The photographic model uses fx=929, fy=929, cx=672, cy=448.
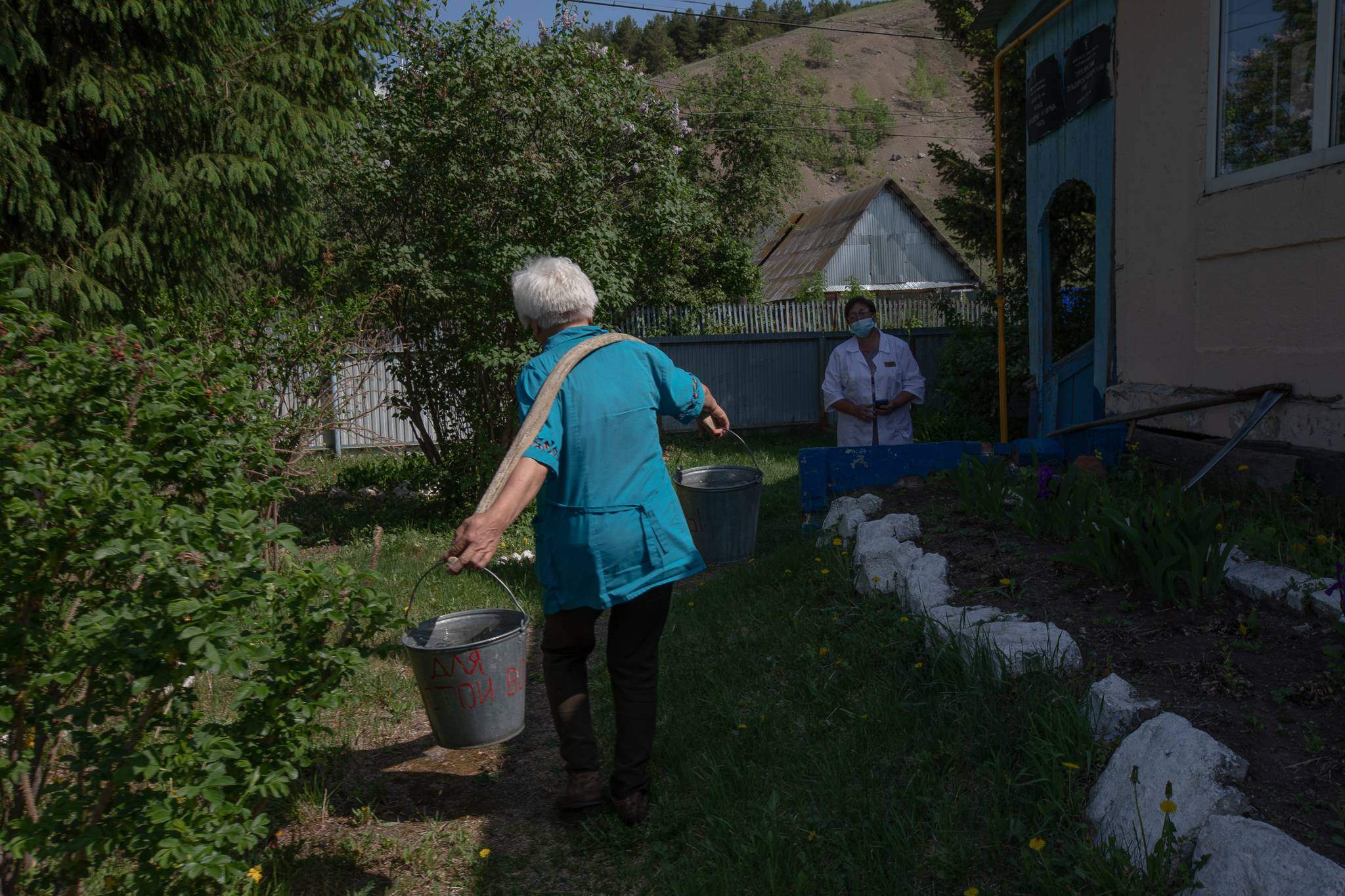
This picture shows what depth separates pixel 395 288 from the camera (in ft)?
25.3

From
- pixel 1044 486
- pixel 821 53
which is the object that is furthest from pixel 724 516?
pixel 821 53

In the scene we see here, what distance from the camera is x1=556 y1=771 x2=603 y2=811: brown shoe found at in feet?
10.8

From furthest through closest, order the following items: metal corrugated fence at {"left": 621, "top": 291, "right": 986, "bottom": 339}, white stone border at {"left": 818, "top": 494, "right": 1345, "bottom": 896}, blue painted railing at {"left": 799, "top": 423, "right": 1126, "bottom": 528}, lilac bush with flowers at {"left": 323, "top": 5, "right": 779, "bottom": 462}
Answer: metal corrugated fence at {"left": 621, "top": 291, "right": 986, "bottom": 339}, lilac bush with flowers at {"left": 323, "top": 5, "right": 779, "bottom": 462}, blue painted railing at {"left": 799, "top": 423, "right": 1126, "bottom": 528}, white stone border at {"left": 818, "top": 494, "right": 1345, "bottom": 896}

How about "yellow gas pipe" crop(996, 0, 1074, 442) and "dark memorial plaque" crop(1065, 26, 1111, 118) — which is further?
"yellow gas pipe" crop(996, 0, 1074, 442)

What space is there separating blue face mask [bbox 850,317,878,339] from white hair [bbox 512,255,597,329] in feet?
11.5

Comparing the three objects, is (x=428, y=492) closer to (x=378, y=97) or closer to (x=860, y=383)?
(x=378, y=97)

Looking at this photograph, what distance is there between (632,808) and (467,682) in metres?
0.73

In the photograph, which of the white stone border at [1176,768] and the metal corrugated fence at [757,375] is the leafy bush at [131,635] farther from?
the metal corrugated fence at [757,375]

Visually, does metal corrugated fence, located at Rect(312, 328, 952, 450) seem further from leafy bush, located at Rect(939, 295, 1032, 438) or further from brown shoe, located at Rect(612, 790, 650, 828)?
brown shoe, located at Rect(612, 790, 650, 828)

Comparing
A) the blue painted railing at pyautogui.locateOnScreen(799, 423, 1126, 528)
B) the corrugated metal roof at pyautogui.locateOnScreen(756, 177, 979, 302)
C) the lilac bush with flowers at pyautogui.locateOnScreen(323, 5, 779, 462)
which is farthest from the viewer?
the corrugated metal roof at pyautogui.locateOnScreen(756, 177, 979, 302)

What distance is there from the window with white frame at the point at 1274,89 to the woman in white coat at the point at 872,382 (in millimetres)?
2139

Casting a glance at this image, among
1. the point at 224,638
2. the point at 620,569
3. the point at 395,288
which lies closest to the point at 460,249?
the point at 395,288

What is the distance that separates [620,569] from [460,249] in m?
5.62

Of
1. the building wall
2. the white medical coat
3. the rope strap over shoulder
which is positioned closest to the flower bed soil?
the building wall
